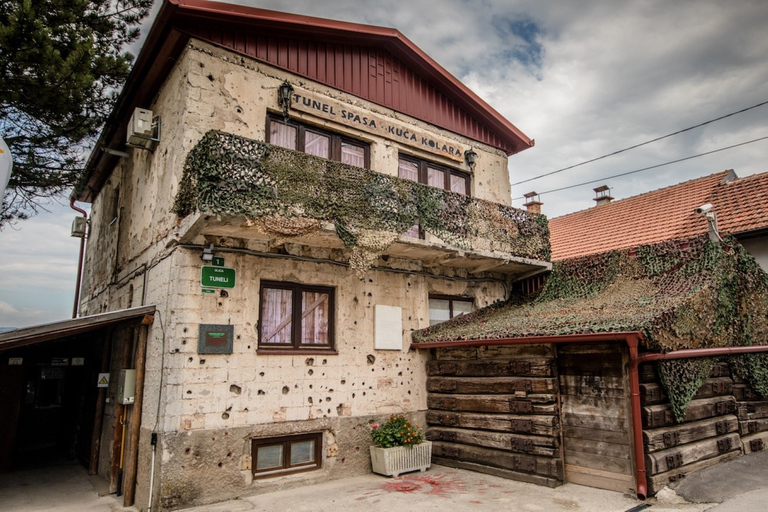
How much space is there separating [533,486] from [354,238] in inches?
204

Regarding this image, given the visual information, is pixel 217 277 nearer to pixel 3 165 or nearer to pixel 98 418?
pixel 3 165

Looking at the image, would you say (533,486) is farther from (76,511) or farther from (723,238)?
(76,511)

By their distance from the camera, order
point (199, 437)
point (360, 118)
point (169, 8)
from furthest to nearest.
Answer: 1. point (360, 118)
2. point (169, 8)
3. point (199, 437)

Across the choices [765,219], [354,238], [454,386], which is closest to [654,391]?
[454,386]

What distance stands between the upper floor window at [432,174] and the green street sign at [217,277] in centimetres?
480

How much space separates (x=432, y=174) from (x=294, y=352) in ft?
19.0

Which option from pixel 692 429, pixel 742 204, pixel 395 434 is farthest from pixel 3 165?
pixel 742 204

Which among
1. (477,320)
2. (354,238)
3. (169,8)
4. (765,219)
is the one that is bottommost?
(477,320)

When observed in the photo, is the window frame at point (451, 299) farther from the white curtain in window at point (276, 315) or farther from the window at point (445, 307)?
the white curtain in window at point (276, 315)

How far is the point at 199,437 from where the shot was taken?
811cm

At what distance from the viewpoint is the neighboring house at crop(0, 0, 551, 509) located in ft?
27.4

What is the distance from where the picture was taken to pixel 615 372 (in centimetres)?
821

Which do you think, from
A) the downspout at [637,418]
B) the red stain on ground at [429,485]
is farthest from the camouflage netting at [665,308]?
the red stain on ground at [429,485]

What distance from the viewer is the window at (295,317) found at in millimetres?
9359
